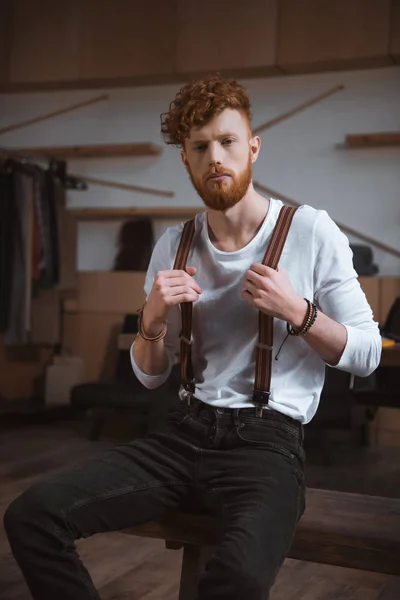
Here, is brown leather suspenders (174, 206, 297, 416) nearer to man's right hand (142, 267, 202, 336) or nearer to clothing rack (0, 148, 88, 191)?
man's right hand (142, 267, 202, 336)

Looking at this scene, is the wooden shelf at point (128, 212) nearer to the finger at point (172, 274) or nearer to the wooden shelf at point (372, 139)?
the wooden shelf at point (372, 139)

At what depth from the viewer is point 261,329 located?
155cm

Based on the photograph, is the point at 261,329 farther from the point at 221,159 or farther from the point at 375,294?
the point at 375,294

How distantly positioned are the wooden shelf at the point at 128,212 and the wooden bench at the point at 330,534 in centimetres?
377

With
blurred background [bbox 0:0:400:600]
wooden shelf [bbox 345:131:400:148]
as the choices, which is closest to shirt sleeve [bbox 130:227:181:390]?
blurred background [bbox 0:0:400:600]

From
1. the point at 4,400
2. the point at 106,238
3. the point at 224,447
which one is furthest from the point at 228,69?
the point at 224,447

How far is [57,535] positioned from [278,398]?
1.68 ft

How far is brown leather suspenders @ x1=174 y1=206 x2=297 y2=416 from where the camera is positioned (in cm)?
154

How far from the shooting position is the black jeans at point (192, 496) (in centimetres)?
126

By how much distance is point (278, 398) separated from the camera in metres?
1.56

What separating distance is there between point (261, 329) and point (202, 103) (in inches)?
19.9

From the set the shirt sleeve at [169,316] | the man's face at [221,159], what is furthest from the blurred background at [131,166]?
the man's face at [221,159]

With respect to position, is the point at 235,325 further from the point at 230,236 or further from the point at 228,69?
the point at 228,69

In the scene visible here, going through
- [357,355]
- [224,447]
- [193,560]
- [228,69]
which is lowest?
[193,560]
